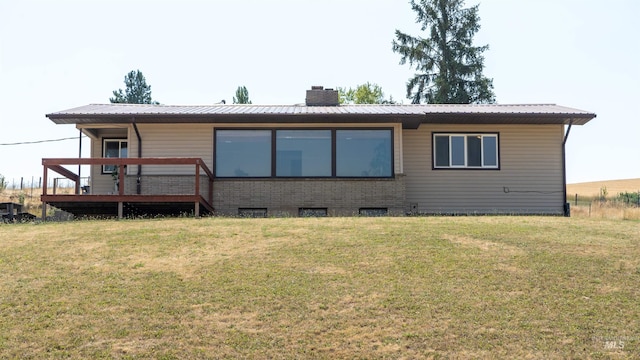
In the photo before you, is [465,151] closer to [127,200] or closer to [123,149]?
[127,200]

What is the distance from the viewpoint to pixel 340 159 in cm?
1795

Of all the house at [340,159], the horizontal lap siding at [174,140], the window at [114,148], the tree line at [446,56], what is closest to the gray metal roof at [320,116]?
the house at [340,159]

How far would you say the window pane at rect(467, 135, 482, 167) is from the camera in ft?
61.8

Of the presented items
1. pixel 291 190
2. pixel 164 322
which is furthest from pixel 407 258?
pixel 291 190

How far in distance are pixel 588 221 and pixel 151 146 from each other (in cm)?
1114

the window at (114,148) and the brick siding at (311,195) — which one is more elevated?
the window at (114,148)

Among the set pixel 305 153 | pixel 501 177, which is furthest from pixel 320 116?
pixel 501 177

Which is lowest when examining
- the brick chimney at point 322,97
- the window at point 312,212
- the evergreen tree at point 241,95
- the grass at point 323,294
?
the grass at point 323,294

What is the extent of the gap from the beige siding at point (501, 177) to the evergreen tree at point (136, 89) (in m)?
31.2

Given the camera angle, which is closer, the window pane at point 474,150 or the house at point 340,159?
the house at point 340,159

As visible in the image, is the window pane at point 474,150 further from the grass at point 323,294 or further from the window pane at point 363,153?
the grass at point 323,294

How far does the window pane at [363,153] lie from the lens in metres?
17.9

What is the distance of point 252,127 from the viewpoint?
59.0 feet

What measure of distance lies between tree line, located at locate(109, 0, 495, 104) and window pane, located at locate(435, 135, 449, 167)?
1698 cm
